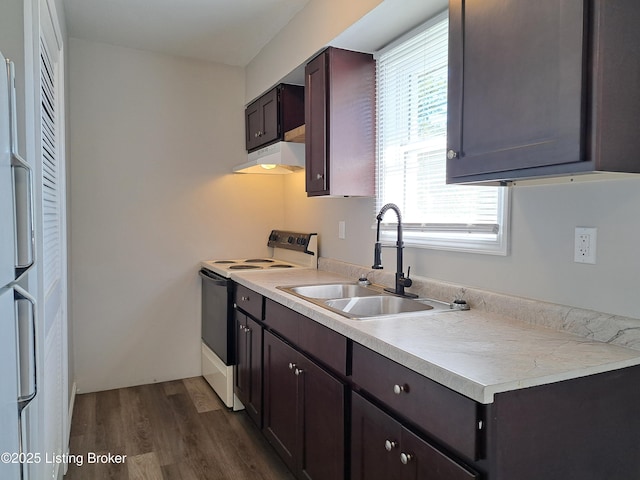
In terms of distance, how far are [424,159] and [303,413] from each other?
52.3 inches

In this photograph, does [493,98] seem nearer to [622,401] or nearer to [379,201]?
[622,401]

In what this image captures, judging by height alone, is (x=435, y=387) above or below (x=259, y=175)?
below

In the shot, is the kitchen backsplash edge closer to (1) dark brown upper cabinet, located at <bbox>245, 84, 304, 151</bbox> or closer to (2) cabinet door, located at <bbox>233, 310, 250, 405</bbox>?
(2) cabinet door, located at <bbox>233, 310, 250, 405</bbox>

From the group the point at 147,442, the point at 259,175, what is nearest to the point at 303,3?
the point at 259,175

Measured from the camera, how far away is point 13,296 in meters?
1.13

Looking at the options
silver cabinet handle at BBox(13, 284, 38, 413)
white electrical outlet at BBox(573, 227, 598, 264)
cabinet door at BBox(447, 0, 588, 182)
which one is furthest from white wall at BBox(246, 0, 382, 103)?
silver cabinet handle at BBox(13, 284, 38, 413)

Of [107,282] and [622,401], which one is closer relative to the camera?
[622,401]

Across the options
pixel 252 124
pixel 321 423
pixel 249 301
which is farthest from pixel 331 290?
pixel 252 124

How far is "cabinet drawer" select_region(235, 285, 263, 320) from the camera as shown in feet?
8.11

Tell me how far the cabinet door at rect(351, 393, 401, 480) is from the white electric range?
1.55 meters

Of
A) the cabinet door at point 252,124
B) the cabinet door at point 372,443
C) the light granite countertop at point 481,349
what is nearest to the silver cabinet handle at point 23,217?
the light granite countertop at point 481,349

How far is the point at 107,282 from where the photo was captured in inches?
129

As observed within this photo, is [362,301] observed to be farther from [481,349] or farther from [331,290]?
[481,349]

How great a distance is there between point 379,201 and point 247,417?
5.36 feet
